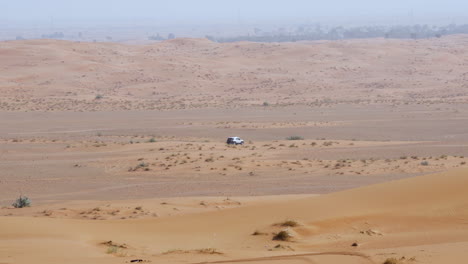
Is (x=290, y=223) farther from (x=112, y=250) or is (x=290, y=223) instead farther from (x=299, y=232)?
(x=112, y=250)

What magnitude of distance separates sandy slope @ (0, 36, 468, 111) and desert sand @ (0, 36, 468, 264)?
0.41 metres

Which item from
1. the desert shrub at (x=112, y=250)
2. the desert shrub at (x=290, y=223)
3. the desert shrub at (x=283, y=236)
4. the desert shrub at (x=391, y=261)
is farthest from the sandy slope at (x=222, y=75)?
the desert shrub at (x=391, y=261)

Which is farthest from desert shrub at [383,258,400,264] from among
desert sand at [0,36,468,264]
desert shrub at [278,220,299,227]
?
desert shrub at [278,220,299,227]

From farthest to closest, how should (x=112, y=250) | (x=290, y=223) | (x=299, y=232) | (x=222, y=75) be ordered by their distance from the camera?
(x=222, y=75)
(x=290, y=223)
(x=299, y=232)
(x=112, y=250)

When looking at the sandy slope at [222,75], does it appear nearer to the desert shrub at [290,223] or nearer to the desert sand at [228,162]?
the desert sand at [228,162]

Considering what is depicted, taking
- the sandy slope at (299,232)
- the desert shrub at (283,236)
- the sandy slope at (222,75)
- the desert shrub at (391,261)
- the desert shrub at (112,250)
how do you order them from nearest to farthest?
the desert shrub at (391,261) < the sandy slope at (299,232) < the desert shrub at (112,250) < the desert shrub at (283,236) < the sandy slope at (222,75)

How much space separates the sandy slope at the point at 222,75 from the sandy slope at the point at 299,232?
5327 centimetres

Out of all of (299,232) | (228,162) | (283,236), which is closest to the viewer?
(283,236)

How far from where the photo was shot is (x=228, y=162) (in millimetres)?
34375

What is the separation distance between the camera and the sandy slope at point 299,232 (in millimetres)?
12477

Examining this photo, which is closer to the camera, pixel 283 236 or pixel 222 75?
pixel 283 236

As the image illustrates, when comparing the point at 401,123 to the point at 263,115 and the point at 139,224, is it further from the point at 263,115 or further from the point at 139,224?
the point at 139,224

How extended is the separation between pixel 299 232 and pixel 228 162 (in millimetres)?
19309

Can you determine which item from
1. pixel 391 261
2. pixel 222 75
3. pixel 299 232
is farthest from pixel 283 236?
pixel 222 75
